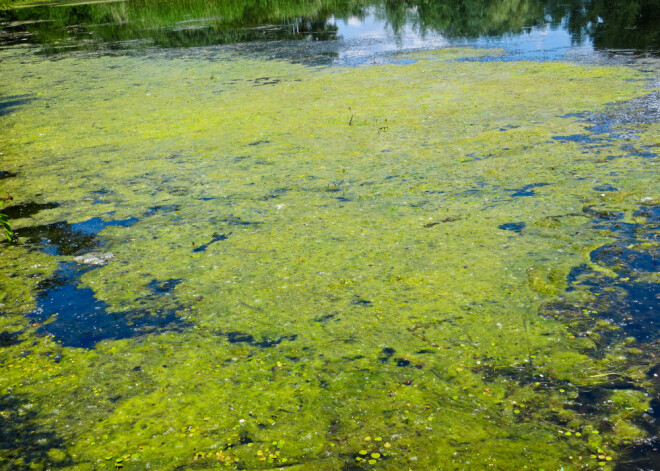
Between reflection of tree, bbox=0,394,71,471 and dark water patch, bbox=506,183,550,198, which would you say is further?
dark water patch, bbox=506,183,550,198

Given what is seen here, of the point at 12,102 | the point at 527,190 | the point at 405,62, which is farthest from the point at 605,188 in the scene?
the point at 12,102

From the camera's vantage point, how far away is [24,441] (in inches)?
87.0

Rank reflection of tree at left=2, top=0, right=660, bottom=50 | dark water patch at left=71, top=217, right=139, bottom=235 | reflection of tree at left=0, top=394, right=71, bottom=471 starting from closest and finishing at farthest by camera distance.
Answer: reflection of tree at left=0, top=394, right=71, bottom=471 < dark water patch at left=71, top=217, right=139, bottom=235 < reflection of tree at left=2, top=0, right=660, bottom=50

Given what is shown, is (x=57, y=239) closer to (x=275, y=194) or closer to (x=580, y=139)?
(x=275, y=194)

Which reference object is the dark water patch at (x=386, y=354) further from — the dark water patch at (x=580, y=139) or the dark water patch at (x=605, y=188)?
the dark water patch at (x=580, y=139)

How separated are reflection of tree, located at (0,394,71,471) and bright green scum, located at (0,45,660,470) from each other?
11 mm

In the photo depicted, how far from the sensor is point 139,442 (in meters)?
2.16

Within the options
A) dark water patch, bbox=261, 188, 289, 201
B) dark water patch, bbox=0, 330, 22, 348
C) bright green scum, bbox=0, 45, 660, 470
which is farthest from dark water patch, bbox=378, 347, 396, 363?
dark water patch, bbox=261, 188, 289, 201

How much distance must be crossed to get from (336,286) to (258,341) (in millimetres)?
580

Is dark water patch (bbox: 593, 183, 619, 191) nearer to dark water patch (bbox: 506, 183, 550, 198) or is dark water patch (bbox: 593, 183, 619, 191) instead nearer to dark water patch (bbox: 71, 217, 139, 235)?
dark water patch (bbox: 506, 183, 550, 198)

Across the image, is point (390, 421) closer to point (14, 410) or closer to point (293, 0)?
point (14, 410)

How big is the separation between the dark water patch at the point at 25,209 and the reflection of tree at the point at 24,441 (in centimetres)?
231

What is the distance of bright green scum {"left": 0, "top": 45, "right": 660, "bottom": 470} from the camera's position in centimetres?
214

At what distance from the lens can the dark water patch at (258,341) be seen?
8.87 feet
